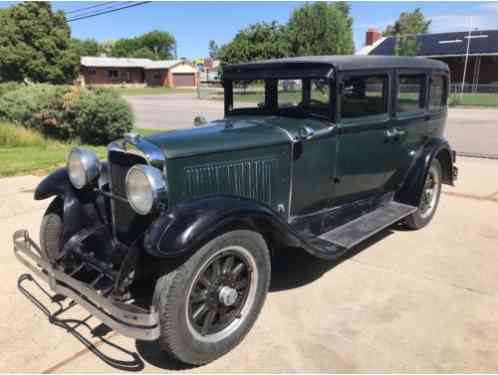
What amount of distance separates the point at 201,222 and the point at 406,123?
2.79 meters

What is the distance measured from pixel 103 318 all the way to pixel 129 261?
0.36 m

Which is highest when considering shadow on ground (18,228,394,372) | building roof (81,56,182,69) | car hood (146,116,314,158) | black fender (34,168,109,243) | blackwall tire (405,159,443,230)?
building roof (81,56,182,69)

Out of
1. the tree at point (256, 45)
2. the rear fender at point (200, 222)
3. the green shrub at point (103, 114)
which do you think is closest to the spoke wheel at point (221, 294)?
the rear fender at point (200, 222)

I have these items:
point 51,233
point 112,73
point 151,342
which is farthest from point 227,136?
point 112,73

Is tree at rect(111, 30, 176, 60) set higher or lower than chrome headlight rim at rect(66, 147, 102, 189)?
higher

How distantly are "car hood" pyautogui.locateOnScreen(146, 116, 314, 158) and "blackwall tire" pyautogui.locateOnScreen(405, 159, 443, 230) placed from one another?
76.1 inches

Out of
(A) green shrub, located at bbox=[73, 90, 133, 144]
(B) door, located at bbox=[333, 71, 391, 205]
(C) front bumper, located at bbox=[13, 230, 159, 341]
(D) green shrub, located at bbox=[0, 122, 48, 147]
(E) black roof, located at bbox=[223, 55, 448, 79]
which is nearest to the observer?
(C) front bumper, located at bbox=[13, 230, 159, 341]

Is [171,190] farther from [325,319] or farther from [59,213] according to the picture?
[325,319]

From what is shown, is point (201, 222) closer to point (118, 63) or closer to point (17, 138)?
point (17, 138)

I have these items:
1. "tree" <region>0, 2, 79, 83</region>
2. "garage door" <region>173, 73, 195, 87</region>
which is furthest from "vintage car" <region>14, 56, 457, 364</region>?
"garage door" <region>173, 73, 195, 87</region>

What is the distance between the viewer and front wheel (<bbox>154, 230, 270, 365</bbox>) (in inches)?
91.8

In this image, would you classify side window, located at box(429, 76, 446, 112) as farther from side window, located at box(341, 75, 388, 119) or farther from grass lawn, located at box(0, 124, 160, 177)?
grass lawn, located at box(0, 124, 160, 177)

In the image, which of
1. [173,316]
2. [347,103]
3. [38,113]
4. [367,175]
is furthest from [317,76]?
[38,113]

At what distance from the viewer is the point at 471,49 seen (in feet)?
110
